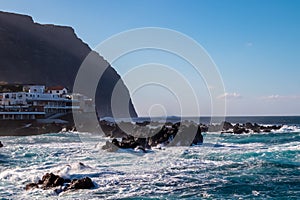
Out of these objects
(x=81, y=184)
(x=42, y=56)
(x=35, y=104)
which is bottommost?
(x=81, y=184)

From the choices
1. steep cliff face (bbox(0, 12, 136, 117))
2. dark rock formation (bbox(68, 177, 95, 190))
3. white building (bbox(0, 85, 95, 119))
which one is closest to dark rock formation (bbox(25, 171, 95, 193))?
dark rock formation (bbox(68, 177, 95, 190))

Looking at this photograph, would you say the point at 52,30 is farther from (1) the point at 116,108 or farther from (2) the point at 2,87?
(2) the point at 2,87

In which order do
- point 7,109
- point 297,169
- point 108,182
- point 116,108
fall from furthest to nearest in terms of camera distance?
point 116,108 < point 7,109 < point 297,169 < point 108,182

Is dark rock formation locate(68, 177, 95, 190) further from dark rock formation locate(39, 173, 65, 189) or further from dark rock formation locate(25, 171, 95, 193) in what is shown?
dark rock formation locate(39, 173, 65, 189)

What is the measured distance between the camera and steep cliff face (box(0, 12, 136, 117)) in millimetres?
129875

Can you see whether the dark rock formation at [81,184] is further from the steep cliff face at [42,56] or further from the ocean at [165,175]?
the steep cliff face at [42,56]

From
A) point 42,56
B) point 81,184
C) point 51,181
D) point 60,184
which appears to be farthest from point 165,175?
point 42,56

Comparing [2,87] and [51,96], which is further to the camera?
[2,87]

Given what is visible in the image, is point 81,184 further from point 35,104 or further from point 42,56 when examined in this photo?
point 42,56

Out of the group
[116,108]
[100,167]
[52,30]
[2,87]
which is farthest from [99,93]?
[100,167]

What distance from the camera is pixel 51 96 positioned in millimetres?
77875

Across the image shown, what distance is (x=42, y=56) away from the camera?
140 metres

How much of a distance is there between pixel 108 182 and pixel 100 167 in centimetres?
412

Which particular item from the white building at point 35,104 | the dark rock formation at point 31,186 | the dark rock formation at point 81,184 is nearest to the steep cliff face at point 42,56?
the white building at point 35,104
